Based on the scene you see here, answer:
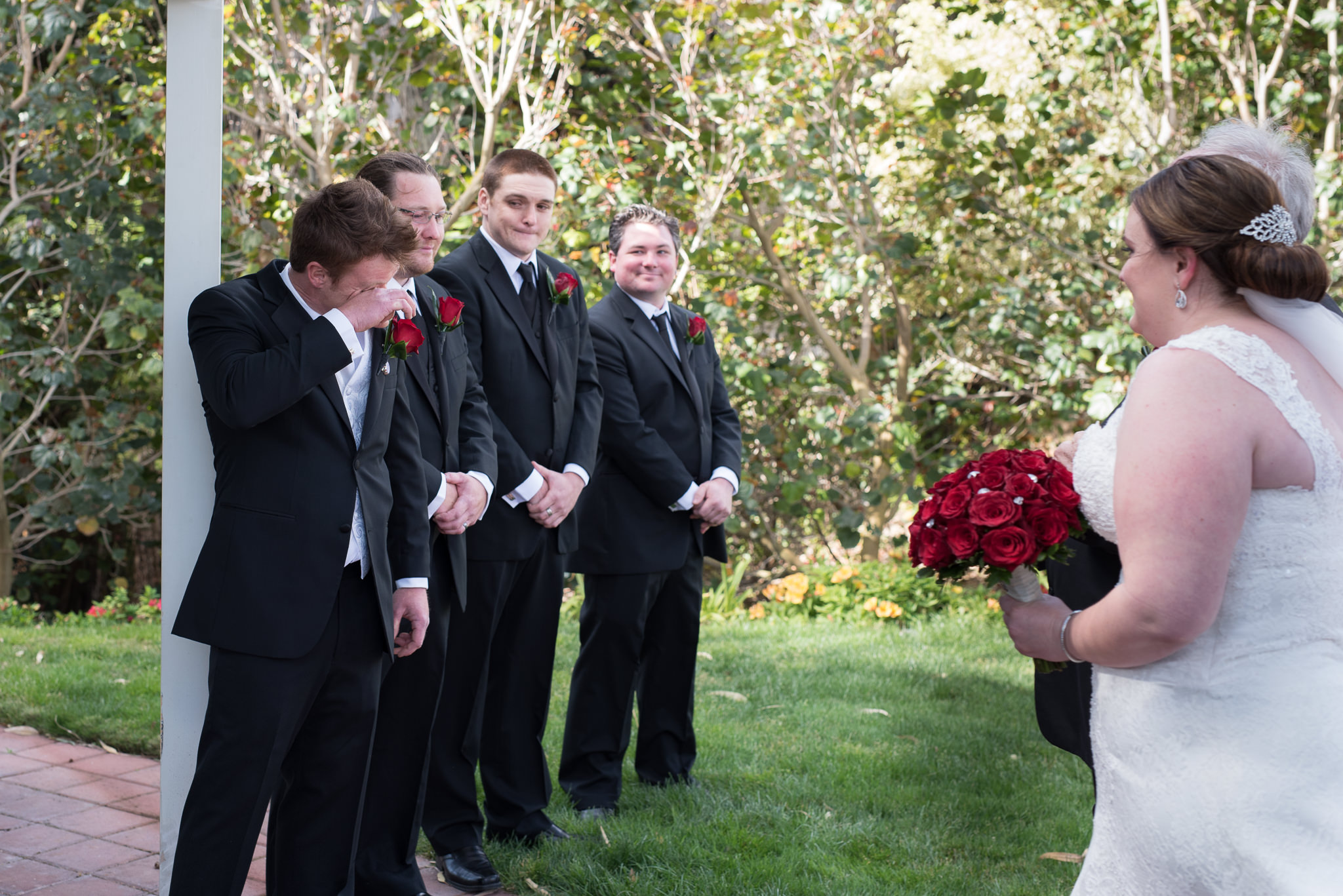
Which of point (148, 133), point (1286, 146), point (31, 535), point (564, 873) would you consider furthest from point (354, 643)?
point (31, 535)

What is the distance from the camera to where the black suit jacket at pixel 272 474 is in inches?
97.3

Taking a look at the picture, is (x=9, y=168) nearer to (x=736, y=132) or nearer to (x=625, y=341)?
(x=736, y=132)

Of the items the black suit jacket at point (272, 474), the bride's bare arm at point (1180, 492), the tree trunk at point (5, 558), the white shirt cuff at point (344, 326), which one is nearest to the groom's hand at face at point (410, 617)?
the black suit jacket at point (272, 474)

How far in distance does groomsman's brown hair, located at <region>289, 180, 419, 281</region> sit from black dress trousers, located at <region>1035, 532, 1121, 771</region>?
5.13 ft

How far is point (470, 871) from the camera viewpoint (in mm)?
3416

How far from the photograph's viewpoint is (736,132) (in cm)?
726

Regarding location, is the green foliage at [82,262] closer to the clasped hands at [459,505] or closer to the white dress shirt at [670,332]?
the white dress shirt at [670,332]

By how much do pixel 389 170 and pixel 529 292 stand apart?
2.45 feet

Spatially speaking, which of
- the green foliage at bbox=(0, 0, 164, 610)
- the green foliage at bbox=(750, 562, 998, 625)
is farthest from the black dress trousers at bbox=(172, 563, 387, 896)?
the green foliage at bbox=(0, 0, 164, 610)

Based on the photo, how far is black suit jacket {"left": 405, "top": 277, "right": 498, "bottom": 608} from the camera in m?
3.20

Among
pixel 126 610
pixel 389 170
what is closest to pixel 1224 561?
pixel 389 170

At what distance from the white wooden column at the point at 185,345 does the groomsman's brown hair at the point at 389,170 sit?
50 centimetres

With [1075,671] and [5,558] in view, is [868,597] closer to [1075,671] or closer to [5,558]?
[1075,671]

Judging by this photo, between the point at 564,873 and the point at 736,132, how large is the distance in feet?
16.6
